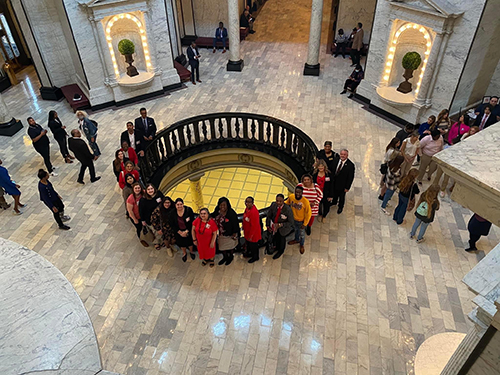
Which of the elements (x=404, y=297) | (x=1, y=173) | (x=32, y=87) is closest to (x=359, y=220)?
(x=404, y=297)

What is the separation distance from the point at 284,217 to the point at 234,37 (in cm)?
890

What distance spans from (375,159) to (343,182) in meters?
2.51

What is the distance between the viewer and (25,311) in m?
2.69

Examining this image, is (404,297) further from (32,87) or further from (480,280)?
(32,87)

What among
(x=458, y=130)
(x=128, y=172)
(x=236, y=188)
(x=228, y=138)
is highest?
(x=128, y=172)

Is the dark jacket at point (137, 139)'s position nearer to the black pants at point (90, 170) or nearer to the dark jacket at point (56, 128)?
the black pants at point (90, 170)

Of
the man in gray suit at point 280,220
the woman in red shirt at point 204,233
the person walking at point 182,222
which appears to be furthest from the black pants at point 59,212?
the man in gray suit at point 280,220

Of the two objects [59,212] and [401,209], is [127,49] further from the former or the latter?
[401,209]

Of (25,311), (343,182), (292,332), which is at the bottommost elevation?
(292,332)

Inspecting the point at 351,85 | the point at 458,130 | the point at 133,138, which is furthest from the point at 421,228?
the point at 351,85

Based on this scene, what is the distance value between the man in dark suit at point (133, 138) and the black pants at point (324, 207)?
3807 mm

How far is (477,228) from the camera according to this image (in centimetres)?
611

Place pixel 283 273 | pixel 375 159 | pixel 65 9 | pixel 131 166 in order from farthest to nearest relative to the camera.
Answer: pixel 65 9
pixel 375 159
pixel 131 166
pixel 283 273

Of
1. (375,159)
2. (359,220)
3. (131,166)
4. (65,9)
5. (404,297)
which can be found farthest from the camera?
(65,9)
